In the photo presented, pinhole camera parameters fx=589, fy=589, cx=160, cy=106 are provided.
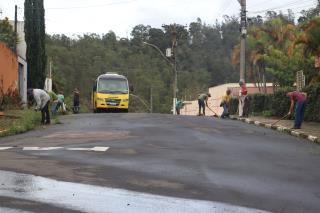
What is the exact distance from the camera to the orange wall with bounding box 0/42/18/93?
27938mm

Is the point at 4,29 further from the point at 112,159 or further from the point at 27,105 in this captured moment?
the point at 112,159

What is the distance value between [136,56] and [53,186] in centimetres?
8032

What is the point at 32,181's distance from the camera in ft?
28.4

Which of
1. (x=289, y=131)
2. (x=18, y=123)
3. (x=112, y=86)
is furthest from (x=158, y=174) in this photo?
(x=112, y=86)

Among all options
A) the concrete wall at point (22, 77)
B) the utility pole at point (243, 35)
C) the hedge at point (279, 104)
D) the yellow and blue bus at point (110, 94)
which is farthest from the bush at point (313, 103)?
the concrete wall at point (22, 77)

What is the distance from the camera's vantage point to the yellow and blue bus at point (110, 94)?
118ft

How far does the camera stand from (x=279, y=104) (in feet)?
90.6

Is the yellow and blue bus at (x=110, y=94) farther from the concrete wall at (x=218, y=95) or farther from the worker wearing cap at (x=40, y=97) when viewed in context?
the concrete wall at (x=218, y=95)

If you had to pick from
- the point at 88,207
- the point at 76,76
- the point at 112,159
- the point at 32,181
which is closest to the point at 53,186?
the point at 32,181

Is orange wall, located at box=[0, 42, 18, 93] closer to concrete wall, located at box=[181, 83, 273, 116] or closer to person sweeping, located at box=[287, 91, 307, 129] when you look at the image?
person sweeping, located at box=[287, 91, 307, 129]

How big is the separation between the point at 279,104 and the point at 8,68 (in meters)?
13.6

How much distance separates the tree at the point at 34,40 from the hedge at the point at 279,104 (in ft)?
40.8

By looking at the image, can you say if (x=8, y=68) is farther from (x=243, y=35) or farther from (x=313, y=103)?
(x=313, y=103)

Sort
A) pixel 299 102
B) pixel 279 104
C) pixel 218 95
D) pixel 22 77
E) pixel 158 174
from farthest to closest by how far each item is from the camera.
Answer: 1. pixel 218 95
2. pixel 22 77
3. pixel 279 104
4. pixel 299 102
5. pixel 158 174
